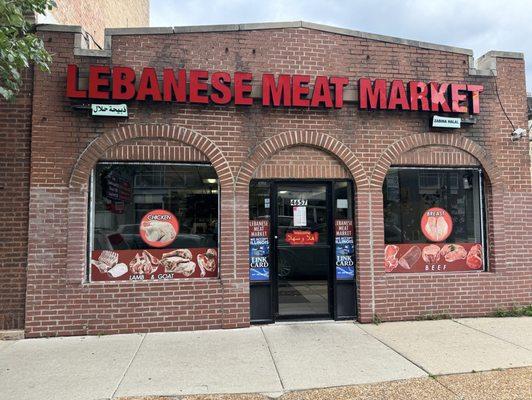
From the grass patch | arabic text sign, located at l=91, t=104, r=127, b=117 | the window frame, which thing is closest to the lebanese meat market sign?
arabic text sign, located at l=91, t=104, r=127, b=117

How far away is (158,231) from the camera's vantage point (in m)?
6.34

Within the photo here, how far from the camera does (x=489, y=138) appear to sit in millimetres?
7020

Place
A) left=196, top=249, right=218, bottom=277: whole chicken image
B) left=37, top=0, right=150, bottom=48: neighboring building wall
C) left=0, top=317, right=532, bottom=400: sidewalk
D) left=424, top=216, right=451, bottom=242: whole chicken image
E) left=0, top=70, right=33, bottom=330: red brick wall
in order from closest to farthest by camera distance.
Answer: left=0, top=317, right=532, bottom=400: sidewalk < left=0, top=70, right=33, bottom=330: red brick wall < left=196, top=249, right=218, bottom=277: whole chicken image < left=424, top=216, right=451, bottom=242: whole chicken image < left=37, top=0, right=150, bottom=48: neighboring building wall

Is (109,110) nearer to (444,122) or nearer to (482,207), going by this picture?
(444,122)

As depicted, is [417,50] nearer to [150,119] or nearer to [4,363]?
[150,119]

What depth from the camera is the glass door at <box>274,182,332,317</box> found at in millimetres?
6535

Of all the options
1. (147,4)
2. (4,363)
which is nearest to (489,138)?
(4,363)

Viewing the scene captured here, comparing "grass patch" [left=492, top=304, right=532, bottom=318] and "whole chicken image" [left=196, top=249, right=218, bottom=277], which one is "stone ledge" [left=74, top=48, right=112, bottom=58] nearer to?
"whole chicken image" [left=196, top=249, right=218, bottom=277]

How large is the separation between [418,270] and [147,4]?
14.2 m

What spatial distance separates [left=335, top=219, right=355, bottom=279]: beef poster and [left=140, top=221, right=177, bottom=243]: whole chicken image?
8.52ft

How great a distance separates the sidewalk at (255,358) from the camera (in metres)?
4.22

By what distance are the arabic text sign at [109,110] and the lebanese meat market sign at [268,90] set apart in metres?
0.12

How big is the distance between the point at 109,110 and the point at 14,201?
1871 mm

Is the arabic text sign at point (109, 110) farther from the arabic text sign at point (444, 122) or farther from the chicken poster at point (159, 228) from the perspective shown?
the arabic text sign at point (444, 122)
